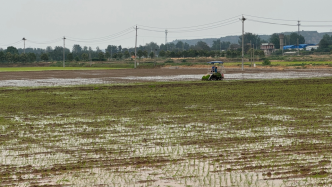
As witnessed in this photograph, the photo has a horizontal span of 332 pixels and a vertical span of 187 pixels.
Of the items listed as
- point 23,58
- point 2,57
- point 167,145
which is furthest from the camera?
point 2,57

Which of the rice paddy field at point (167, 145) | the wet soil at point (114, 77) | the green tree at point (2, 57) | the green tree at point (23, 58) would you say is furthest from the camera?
the green tree at point (2, 57)

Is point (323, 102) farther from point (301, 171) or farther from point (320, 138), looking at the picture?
point (301, 171)

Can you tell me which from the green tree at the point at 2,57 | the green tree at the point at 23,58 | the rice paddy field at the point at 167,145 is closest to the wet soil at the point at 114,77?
the rice paddy field at the point at 167,145

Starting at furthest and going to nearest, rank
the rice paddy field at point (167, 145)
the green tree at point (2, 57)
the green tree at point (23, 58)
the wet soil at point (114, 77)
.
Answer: the green tree at point (2, 57)
the green tree at point (23, 58)
the wet soil at point (114, 77)
the rice paddy field at point (167, 145)

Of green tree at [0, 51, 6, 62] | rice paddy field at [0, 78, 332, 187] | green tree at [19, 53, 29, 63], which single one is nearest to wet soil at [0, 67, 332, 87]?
rice paddy field at [0, 78, 332, 187]

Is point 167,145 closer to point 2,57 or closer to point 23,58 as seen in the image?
point 23,58

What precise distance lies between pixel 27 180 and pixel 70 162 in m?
1.32

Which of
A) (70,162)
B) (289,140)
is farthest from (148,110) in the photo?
(70,162)

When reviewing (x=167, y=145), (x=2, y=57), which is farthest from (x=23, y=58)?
(x=167, y=145)

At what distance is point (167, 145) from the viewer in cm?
1051

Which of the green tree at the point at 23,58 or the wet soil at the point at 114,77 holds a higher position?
the green tree at the point at 23,58

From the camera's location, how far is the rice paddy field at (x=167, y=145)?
25.8ft

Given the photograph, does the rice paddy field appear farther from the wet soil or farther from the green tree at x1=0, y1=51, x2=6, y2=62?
the green tree at x1=0, y1=51, x2=6, y2=62

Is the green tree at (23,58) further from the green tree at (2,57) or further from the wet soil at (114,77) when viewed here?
the wet soil at (114,77)
